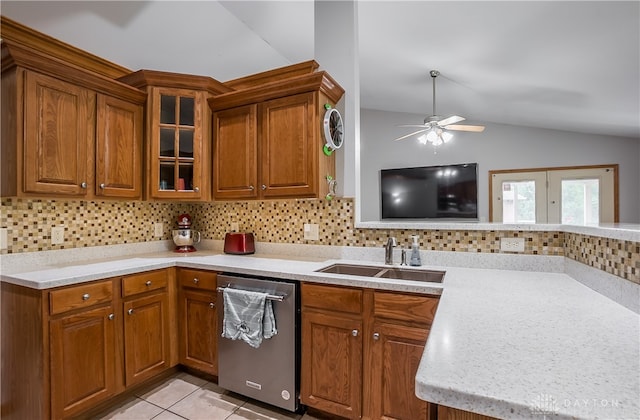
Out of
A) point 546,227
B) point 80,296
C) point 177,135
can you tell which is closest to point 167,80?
point 177,135

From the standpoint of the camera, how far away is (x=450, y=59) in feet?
9.98

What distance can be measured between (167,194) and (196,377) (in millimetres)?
1371

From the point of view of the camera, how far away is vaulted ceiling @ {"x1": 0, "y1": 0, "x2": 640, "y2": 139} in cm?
196

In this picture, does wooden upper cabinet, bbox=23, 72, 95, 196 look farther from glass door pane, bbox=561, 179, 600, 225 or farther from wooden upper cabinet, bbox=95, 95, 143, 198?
glass door pane, bbox=561, 179, 600, 225

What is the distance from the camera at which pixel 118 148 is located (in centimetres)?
215

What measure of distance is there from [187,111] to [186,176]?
1.62 ft

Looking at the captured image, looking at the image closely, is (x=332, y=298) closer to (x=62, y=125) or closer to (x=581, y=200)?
(x=62, y=125)

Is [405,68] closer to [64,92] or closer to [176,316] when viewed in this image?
[64,92]

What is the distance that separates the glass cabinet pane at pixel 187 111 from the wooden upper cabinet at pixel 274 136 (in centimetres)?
16

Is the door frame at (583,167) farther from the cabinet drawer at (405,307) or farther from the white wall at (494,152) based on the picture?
the cabinet drawer at (405,307)

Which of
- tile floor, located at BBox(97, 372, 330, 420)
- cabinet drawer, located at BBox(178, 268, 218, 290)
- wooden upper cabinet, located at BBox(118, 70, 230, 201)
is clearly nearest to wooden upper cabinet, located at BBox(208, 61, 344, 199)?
wooden upper cabinet, located at BBox(118, 70, 230, 201)

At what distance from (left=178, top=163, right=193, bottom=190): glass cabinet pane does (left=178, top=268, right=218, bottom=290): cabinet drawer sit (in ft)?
2.08

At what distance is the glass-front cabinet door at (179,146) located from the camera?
229 centimetres

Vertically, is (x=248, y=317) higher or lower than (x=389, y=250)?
lower
